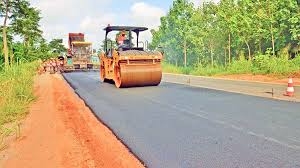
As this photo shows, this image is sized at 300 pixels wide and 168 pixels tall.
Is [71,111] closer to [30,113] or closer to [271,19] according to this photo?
[30,113]

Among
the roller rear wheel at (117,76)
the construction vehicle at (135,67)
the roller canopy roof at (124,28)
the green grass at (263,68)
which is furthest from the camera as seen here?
the green grass at (263,68)

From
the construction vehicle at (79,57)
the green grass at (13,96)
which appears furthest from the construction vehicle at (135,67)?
the construction vehicle at (79,57)

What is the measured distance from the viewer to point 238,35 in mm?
29141

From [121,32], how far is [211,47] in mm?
17953

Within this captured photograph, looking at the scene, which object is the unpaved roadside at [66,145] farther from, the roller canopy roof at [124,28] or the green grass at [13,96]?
the roller canopy roof at [124,28]

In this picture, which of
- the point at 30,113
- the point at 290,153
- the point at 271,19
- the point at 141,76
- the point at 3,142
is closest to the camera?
the point at 290,153

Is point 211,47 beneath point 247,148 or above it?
above

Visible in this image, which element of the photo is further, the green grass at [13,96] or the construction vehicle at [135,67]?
the construction vehicle at [135,67]

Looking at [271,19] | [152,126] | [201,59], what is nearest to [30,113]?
[152,126]

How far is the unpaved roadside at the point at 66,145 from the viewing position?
523cm

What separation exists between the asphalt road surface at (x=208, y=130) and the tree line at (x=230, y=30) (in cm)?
1579

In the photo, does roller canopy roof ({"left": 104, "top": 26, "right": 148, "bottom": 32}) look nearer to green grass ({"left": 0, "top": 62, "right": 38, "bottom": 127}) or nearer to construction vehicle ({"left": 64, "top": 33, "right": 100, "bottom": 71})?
green grass ({"left": 0, "top": 62, "right": 38, "bottom": 127})

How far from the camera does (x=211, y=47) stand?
33625 millimetres

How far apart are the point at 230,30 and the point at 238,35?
805 millimetres
